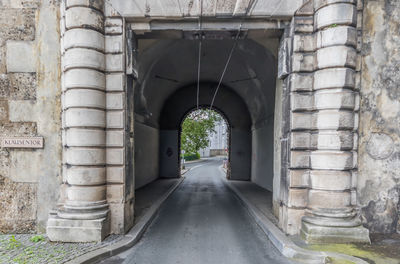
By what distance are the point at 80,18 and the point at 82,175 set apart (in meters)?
3.27

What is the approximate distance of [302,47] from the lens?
4.72 m

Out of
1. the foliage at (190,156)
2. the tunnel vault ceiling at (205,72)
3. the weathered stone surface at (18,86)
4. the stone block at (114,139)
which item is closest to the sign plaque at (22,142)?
the weathered stone surface at (18,86)

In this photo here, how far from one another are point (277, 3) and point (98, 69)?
4144 mm

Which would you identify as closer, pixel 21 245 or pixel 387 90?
pixel 21 245

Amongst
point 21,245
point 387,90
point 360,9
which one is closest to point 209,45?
point 360,9

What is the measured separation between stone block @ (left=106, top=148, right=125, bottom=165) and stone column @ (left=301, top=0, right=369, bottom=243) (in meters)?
4.23

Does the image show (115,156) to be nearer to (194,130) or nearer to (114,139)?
(114,139)

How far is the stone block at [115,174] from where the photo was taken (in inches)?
191

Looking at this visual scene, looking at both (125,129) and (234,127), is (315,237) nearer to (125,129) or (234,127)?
(125,129)

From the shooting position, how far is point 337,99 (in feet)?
14.5

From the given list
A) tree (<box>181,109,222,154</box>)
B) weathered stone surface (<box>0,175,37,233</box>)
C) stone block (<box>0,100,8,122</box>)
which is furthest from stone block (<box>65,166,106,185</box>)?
tree (<box>181,109,222,154</box>)

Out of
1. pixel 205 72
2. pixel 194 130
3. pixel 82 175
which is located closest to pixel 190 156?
pixel 194 130

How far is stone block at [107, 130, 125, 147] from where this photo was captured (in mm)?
4836

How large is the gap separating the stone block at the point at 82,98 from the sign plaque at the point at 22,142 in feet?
3.70
